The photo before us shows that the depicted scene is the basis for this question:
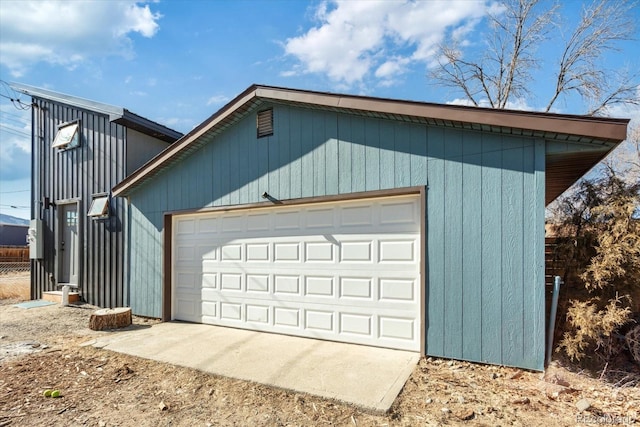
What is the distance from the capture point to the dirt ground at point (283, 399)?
2941 millimetres

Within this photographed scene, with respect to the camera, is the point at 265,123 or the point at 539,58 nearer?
the point at 265,123

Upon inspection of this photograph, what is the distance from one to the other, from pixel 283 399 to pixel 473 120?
12.0ft

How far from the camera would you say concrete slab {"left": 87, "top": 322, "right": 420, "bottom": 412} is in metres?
3.42

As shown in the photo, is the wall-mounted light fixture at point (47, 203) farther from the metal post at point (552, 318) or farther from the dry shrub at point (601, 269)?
the dry shrub at point (601, 269)

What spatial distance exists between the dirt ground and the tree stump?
172 centimetres

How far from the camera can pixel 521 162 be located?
153 inches

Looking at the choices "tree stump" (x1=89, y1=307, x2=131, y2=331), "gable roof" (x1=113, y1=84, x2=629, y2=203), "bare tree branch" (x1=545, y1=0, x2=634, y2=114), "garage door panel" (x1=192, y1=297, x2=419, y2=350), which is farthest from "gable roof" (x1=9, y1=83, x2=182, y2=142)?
"bare tree branch" (x1=545, y1=0, x2=634, y2=114)

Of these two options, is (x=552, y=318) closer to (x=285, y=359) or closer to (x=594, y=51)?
(x=285, y=359)

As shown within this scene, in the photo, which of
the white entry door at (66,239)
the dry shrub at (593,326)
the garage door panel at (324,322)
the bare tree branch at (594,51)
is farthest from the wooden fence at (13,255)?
the bare tree branch at (594,51)

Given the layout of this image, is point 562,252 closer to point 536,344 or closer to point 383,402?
point 536,344

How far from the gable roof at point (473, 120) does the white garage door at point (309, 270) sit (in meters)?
1.17

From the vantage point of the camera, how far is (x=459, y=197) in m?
4.19

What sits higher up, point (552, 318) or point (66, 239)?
point (66, 239)

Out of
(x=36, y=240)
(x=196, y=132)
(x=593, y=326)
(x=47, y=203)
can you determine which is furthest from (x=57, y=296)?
(x=593, y=326)
